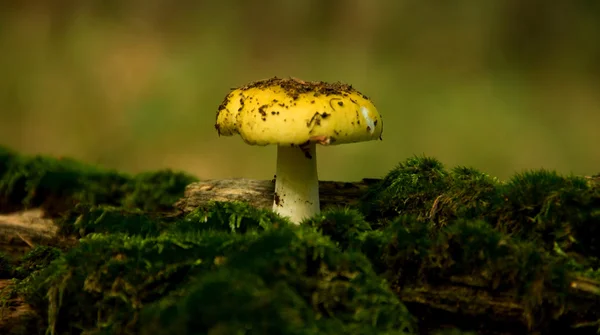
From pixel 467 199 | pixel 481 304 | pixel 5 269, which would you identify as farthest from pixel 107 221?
pixel 481 304

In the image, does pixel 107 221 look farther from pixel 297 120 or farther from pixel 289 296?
pixel 289 296

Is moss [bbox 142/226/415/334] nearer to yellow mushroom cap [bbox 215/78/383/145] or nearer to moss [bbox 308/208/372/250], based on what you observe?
moss [bbox 308/208/372/250]

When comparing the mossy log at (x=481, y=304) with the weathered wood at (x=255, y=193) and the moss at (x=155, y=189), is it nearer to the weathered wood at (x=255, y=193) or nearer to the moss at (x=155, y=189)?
the weathered wood at (x=255, y=193)

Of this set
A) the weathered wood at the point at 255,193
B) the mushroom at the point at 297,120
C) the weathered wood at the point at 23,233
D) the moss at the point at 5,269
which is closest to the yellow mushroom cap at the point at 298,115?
the mushroom at the point at 297,120

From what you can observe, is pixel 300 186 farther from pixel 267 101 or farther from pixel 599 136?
pixel 599 136

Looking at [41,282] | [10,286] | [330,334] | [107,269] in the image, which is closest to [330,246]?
[330,334]

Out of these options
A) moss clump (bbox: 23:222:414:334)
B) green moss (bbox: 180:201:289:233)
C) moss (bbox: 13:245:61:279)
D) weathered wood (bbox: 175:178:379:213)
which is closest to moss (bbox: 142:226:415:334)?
moss clump (bbox: 23:222:414:334)
